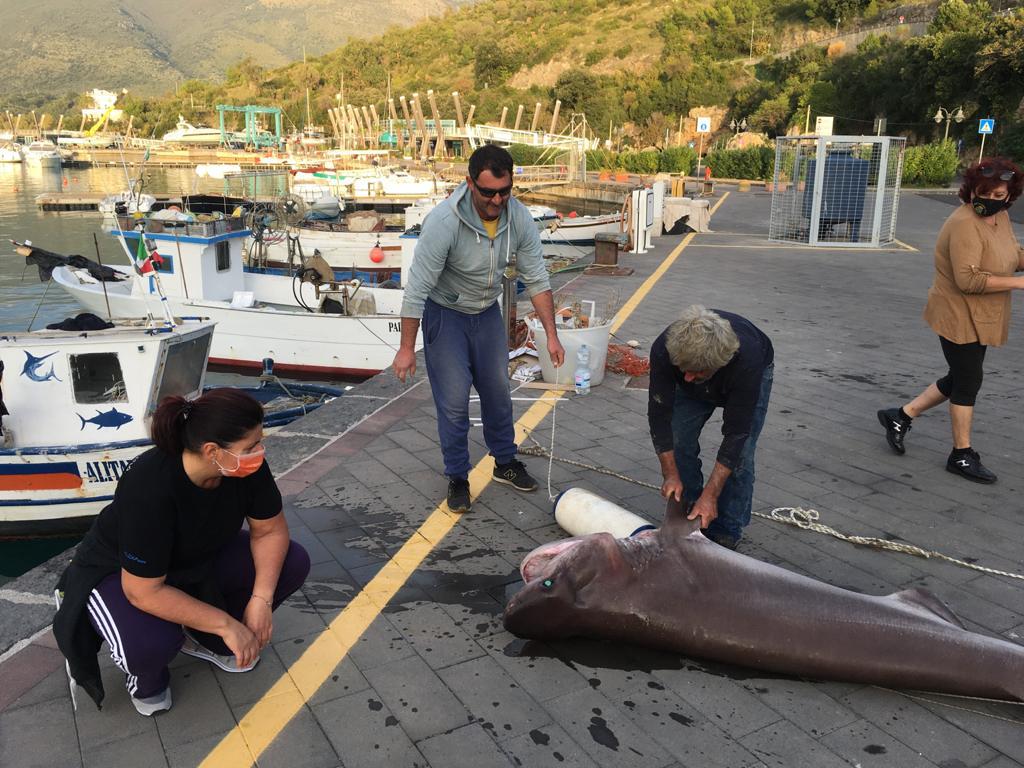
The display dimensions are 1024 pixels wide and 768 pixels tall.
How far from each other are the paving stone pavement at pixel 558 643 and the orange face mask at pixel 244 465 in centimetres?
92

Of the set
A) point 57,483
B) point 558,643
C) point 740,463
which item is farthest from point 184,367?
point 740,463

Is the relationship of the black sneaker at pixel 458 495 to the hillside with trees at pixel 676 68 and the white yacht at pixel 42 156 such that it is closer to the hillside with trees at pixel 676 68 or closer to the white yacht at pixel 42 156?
the hillside with trees at pixel 676 68

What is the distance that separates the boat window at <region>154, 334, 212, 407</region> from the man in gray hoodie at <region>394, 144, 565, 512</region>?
4.32 metres

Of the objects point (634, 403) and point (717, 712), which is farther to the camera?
point (634, 403)

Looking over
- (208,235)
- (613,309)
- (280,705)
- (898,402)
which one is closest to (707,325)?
(280,705)

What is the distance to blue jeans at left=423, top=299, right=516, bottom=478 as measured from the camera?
4523mm

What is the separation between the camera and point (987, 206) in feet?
15.6

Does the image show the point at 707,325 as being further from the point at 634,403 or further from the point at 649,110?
the point at 649,110

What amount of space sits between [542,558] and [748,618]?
865mm

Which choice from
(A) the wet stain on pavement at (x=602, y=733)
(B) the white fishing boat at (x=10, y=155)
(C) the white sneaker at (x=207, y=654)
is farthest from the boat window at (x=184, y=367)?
(B) the white fishing boat at (x=10, y=155)

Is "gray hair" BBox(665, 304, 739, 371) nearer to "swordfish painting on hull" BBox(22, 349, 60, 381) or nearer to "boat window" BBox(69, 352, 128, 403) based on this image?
"boat window" BBox(69, 352, 128, 403)

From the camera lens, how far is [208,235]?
13852 mm

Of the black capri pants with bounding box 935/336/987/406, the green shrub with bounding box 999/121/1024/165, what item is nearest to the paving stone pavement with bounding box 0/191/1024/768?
the black capri pants with bounding box 935/336/987/406

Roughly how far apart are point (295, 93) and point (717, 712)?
13455 centimetres
